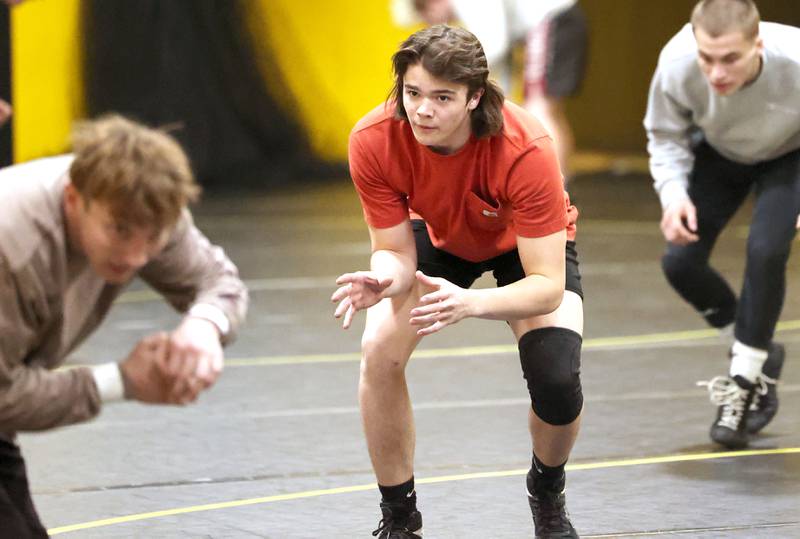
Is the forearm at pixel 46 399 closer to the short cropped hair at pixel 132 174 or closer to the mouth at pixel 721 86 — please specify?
the short cropped hair at pixel 132 174

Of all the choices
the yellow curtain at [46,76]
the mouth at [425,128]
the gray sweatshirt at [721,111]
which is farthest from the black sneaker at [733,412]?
the yellow curtain at [46,76]

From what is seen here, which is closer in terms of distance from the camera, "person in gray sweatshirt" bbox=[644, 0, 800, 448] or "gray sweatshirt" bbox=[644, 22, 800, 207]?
"person in gray sweatshirt" bbox=[644, 0, 800, 448]

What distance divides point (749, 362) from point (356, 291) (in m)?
1.62

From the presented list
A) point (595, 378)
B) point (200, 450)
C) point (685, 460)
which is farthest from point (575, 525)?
point (595, 378)

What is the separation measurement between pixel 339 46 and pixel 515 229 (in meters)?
8.40

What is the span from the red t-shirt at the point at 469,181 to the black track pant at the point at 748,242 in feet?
3.20

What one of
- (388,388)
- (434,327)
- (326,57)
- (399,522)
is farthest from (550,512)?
(326,57)

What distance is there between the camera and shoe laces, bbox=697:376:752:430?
162 inches

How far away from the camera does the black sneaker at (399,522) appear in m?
3.28

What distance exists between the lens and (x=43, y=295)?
2355mm

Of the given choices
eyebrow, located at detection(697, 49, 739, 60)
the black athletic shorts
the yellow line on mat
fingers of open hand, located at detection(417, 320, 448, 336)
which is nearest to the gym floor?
the yellow line on mat

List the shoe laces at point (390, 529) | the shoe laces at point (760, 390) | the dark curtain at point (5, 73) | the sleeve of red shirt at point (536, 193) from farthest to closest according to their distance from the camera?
the dark curtain at point (5, 73) → the shoe laces at point (760, 390) → the shoe laces at point (390, 529) → the sleeve of red shirt at point (536, 193)

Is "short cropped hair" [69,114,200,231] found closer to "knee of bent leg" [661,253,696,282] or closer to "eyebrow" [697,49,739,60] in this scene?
"eyebrow" [697,49,739,60]

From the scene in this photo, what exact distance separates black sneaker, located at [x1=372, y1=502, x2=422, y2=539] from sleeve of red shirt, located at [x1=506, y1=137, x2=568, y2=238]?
70 cm
